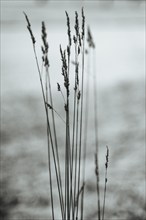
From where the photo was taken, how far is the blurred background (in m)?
1.31

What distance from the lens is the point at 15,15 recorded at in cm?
291

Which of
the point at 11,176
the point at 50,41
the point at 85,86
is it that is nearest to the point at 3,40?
the point at 50,41

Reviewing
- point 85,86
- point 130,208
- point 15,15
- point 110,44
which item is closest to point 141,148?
point 130,208

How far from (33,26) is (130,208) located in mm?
1911

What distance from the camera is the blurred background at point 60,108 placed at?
4.28 feet

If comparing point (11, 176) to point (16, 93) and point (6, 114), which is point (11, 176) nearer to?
point (6, 114)

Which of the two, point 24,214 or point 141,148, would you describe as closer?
point 24,214

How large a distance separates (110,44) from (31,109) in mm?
1009

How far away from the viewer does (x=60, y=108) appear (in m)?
1.88

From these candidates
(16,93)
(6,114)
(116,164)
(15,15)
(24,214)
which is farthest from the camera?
(15,15)

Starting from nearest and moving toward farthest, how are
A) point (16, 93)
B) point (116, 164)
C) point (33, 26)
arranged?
point (116, 164), point (16, 93), point (33, 26)

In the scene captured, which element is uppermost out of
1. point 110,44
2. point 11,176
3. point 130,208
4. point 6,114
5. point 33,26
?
point 33,26

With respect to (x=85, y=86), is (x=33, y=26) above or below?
above

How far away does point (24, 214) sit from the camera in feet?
4.01
